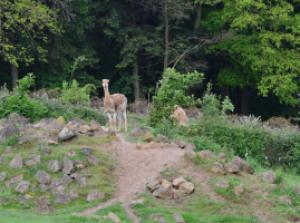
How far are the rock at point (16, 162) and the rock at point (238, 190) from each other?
537 centimetres

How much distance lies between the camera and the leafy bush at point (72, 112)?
27.5 meters

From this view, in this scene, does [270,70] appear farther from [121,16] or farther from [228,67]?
[121,16]

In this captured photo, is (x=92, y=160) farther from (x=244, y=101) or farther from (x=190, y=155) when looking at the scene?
(x=244, y=101)

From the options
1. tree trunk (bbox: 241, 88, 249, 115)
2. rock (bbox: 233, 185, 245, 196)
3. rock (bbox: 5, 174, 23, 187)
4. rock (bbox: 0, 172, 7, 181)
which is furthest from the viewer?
tree trunk (bbox: 241, 88, 249, 115)

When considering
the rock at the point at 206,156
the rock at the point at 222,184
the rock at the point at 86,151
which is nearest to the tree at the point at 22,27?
the rock at the point at 86,151

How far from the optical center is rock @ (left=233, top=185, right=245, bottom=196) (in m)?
18.6

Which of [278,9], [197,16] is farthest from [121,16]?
[278,9]

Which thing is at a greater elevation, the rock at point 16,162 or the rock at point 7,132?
the rock at point 7,132

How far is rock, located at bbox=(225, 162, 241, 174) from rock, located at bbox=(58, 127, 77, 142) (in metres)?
4.33

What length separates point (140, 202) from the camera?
712 inches

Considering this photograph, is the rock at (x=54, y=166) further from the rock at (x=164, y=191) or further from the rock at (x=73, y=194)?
the rock at (x=164, y=191)

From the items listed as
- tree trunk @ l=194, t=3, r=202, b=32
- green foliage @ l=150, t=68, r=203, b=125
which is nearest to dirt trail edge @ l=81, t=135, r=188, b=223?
green foliage @ l=150, t=68, r=203, b=125

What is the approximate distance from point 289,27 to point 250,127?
17.4m

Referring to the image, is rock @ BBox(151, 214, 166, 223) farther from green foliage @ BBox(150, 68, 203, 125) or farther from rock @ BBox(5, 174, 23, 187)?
green foliage @ BBox(150, 68, 203, 125)
